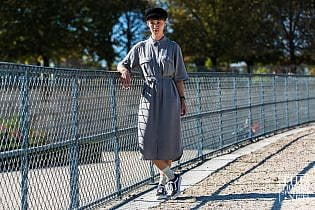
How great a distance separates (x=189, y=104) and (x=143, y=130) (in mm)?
3463

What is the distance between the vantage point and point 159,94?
272 inches

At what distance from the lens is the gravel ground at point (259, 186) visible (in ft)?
22.2

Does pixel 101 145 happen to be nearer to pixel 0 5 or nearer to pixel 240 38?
pixel 0 5

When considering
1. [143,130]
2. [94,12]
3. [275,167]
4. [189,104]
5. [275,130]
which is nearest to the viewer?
[143,130]

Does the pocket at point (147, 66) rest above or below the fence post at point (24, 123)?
above

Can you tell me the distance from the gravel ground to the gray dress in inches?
24.6

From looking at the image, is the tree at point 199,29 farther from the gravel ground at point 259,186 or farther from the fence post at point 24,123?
the fence post at point 24,123

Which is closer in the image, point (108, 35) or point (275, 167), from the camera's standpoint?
point (275, 167)

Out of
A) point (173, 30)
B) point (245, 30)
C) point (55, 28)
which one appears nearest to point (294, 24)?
point (245, 30)

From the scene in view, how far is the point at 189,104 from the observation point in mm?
10367

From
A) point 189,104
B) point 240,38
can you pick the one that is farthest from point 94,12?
point 189,104

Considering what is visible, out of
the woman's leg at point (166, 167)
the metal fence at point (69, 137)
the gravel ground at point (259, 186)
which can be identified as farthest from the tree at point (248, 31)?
the woman's leg at point (166, 167)

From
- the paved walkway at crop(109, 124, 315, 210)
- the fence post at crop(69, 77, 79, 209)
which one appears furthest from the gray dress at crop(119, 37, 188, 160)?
the fence post at crop(69, 77, 79, 209)

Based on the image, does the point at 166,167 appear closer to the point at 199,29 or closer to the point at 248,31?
the point at 199,29
